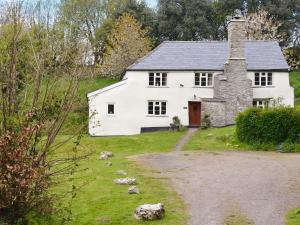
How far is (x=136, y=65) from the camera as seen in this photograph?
45719 millimetres

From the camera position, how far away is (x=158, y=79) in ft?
151

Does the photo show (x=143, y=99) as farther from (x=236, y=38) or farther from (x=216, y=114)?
(x=236, y=38)

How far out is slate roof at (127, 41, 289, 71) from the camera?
1794 inches

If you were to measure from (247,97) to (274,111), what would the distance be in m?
12.4

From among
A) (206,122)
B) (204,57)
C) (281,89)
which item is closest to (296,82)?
(281,89)

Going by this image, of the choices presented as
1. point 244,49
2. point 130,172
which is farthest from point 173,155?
point 244,49

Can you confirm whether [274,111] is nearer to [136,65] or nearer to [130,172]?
[130,172]

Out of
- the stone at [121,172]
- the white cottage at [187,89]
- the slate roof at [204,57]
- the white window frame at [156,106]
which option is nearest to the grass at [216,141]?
the white cottage at [187,89]

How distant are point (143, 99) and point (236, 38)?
32.9 feet

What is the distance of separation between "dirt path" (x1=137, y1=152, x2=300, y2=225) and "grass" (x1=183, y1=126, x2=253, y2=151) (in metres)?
2.54

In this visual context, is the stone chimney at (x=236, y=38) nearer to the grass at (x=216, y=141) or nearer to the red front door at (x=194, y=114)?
the red front door at (x=194, y=114)

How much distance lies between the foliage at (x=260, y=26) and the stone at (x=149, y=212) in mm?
50335

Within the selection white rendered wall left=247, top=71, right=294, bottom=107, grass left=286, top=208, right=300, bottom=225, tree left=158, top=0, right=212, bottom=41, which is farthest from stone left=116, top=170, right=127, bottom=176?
tree left=158, top=0, right=212, bottom=41

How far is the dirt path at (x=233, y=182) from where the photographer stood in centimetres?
1566
